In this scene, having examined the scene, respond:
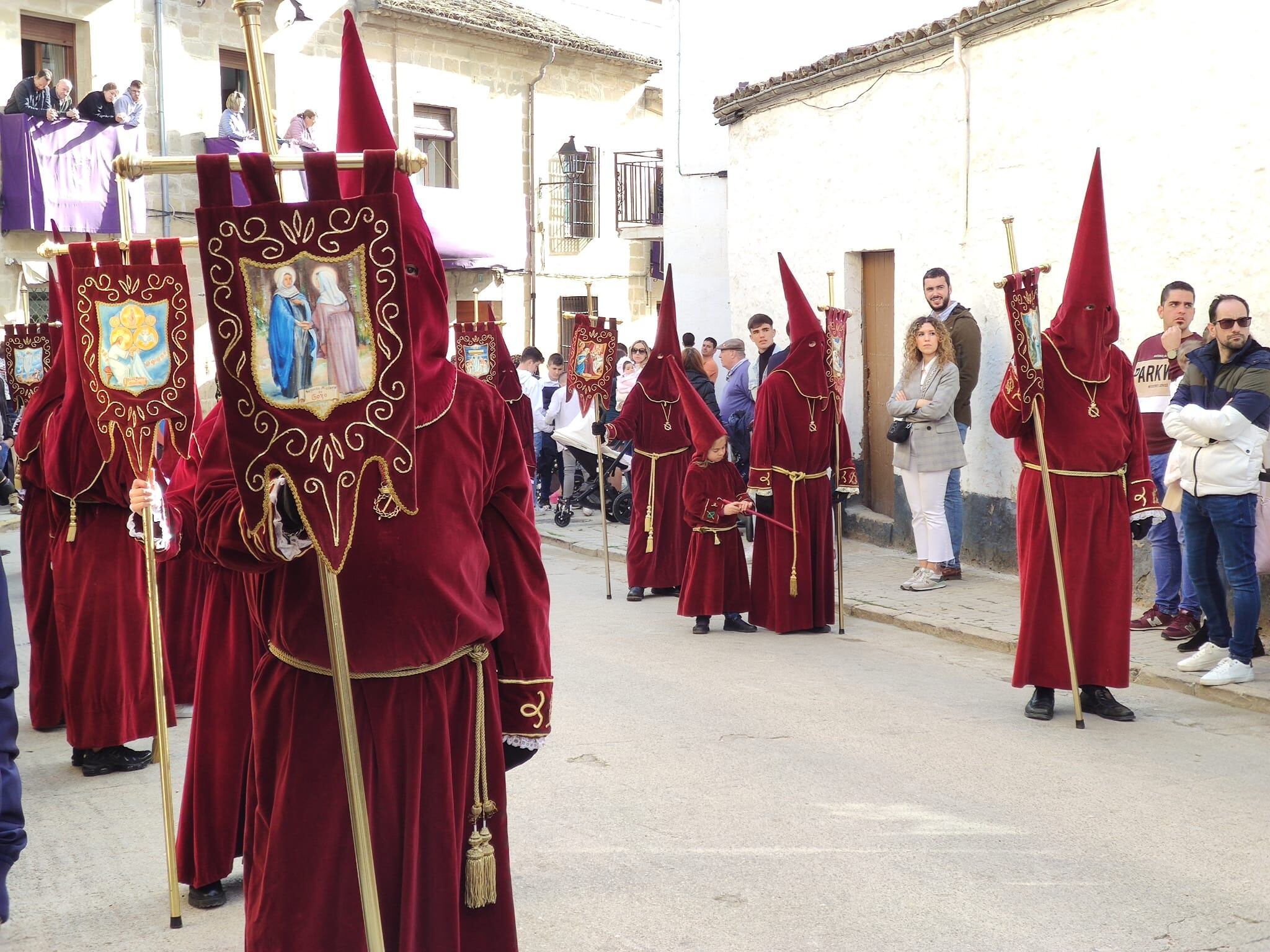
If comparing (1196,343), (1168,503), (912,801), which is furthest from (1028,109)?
(912,801)

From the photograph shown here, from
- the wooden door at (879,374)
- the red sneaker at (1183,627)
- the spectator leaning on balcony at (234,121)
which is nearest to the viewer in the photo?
the red sneaker at (1183,627)

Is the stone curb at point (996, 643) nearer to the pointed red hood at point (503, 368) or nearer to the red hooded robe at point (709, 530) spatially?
the red hooded robe at point (709, 530)

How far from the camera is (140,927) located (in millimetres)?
4500

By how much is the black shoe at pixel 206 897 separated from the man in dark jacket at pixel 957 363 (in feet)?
23.9

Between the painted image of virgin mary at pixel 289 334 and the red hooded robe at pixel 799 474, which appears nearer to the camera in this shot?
the painted image of virgin mary at pixel 289 334

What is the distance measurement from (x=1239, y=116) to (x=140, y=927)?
25.9 feet

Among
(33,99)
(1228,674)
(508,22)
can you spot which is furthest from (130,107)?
(1228,674)

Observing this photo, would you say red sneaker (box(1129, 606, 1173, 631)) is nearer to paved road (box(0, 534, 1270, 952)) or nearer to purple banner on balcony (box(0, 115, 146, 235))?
paved road (box(0, 534, 1270, 952))

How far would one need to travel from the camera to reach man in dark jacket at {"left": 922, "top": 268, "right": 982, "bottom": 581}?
10.9 metres

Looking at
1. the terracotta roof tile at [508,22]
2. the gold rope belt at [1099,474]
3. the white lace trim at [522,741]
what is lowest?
the white lace trim at [522,741]

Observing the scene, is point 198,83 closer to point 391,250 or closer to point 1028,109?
point 1028,109

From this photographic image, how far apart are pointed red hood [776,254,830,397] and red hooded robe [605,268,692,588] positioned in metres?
1.42

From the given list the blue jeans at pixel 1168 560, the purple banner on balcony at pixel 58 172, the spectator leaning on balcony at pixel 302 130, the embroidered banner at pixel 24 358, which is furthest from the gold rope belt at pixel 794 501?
the spectator leaning on balcony at pixel 302 130

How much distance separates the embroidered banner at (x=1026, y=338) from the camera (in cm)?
669
